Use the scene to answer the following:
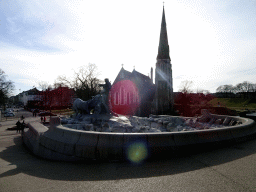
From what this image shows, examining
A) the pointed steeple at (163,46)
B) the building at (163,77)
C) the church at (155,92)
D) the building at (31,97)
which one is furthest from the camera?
the building at (31,97)

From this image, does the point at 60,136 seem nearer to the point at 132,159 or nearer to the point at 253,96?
the point at 132,159

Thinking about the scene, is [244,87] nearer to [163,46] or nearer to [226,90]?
[226,90]

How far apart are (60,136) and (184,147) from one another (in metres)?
4.05

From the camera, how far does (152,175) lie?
3725mm

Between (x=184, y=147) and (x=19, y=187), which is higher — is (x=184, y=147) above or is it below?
above

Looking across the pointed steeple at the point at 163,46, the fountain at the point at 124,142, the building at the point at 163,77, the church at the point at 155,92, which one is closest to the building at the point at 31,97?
the church at the point at 155,92

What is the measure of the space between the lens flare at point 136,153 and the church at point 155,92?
45.3 meters

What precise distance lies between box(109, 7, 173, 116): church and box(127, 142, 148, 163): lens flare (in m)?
45.3

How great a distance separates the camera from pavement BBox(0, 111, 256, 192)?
3.22m

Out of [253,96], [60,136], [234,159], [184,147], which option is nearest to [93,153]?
[60,136]

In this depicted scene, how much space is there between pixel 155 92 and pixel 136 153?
47889 millimetres

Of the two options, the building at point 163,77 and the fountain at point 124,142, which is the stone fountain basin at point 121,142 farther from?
the building at point 163,77

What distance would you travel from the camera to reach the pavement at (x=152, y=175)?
322 centimetres

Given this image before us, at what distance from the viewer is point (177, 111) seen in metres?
50.1
